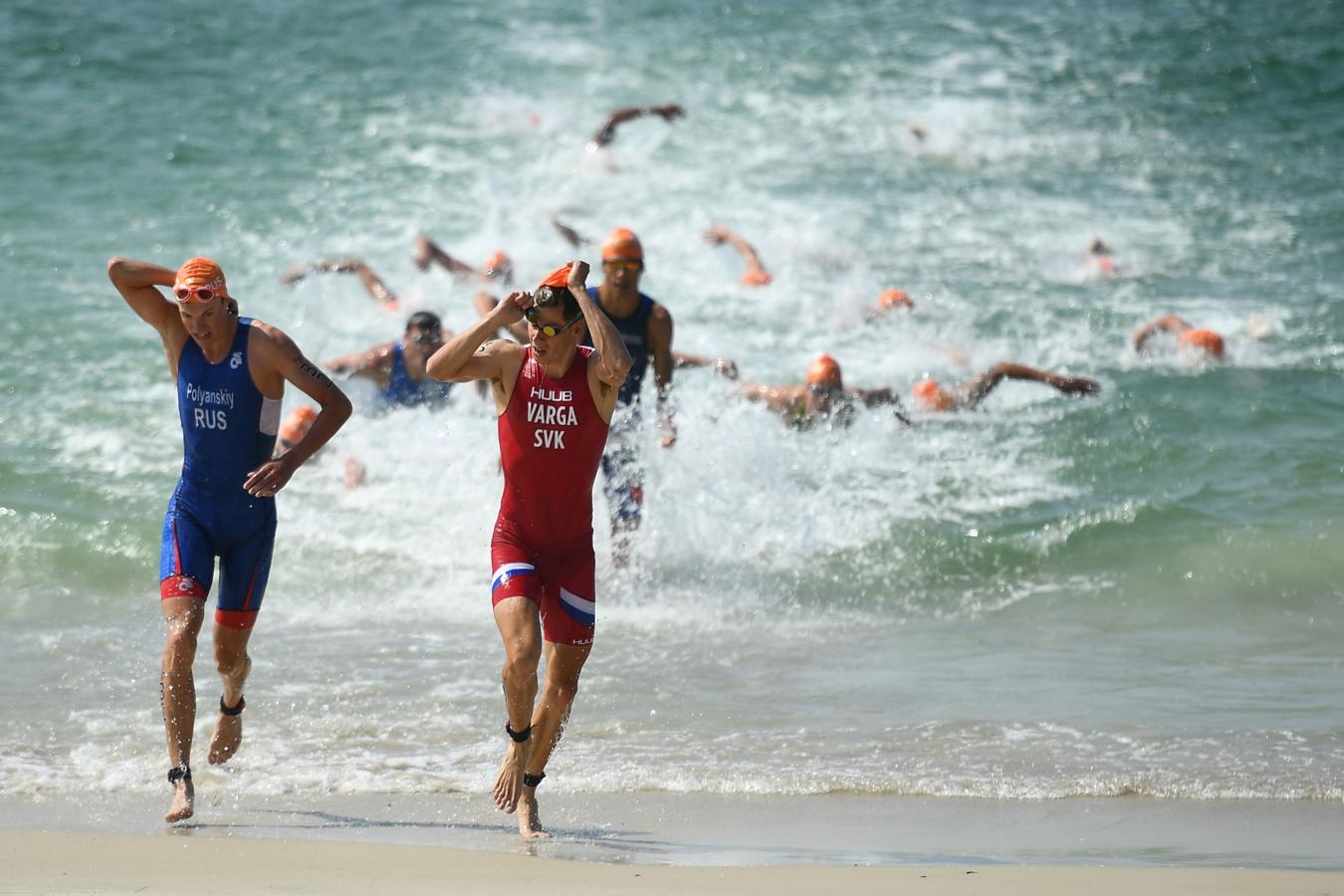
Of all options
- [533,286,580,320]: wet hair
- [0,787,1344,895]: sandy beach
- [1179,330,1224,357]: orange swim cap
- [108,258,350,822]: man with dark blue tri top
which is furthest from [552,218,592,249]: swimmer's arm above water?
[533,286,580,320]: wet hair

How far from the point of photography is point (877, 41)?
2475 cm

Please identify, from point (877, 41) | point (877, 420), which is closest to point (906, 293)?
point (877, 420)

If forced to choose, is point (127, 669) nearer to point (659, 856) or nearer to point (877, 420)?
point (659, 856)

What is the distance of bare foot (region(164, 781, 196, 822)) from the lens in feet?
20.5

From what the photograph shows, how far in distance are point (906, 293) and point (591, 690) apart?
9492 millimetres

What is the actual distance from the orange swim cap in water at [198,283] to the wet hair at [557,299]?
4.08ft

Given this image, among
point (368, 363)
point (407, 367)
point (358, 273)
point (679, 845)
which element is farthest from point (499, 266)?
point (679, 845)

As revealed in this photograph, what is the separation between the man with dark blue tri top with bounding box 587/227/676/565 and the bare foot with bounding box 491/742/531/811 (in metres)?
3.10

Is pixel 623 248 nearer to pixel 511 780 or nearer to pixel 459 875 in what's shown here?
pixel 511 780

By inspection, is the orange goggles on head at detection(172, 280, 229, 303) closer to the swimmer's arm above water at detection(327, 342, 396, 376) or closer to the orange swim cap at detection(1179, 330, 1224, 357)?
the swimmer's arm above water at detection(327, 342, 396, 376)

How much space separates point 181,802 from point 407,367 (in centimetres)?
601

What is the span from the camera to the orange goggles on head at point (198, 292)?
6.42 meters

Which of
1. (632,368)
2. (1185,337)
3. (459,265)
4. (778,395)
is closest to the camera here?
(632,368)

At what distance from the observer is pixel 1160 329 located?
1538 cm
